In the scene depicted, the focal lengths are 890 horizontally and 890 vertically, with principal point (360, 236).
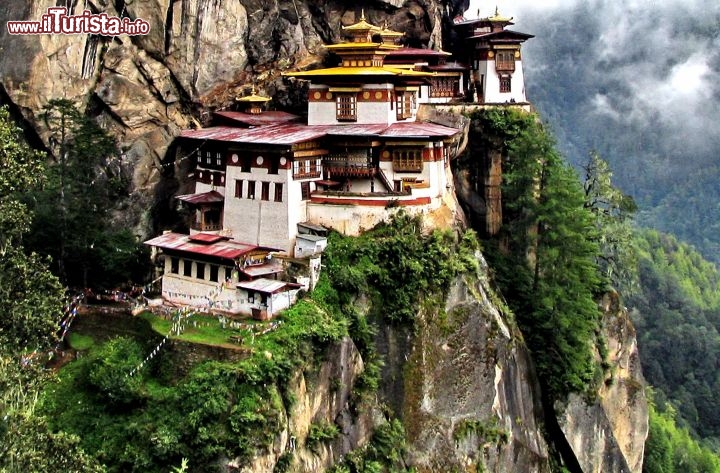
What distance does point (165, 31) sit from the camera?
160 feet

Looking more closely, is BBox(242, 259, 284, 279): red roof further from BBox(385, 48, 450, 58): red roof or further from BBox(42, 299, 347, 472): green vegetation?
BBox(385, 48, 450, 58): red roof

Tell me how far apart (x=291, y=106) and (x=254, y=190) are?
10277 millimetres

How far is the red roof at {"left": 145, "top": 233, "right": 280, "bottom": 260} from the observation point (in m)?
40.3

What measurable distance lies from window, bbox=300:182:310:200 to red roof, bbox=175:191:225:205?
4436mm

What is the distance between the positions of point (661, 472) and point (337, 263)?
38.8 meters

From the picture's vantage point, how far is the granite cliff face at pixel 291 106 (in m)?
40.8

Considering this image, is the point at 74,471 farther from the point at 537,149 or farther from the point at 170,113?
the point at 537,149

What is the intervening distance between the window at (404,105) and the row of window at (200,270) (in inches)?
548

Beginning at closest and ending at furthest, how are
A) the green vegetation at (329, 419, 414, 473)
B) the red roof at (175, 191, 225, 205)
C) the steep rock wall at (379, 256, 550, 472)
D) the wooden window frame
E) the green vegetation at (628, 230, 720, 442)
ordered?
the green vegetation at (329, 419, 414, 473), the steep rock wall at (379, 256, 550, 472), the wooden window frame, the red roof at (175, 191, 225, 205), the green vegetation at (628, 230, 720, 442)

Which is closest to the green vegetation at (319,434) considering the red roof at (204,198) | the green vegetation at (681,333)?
the red roof at (204,198)

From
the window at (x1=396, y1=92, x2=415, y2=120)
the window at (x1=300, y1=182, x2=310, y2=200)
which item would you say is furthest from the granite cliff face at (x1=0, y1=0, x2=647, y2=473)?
the window at (x1=300, y1=182, x2=310, y2=200)

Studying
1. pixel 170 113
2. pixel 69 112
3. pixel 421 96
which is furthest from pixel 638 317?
pixel 69 112

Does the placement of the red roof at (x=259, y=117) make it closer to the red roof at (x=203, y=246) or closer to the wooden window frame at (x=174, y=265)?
the red roof at (x=203, y=246)

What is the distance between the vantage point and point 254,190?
43969 millimetres
